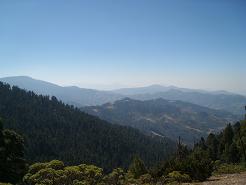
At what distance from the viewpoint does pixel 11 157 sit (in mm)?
33469

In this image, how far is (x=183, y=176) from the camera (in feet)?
99.0

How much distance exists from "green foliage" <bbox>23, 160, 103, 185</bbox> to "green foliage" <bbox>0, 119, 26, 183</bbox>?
1122 cm

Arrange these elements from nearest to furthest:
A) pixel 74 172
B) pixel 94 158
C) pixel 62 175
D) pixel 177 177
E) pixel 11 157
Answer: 1. pixel 62 175
2. pixel 74 172
3. pixel 177 177
4. pixel 11 157
5. pixel 94 158

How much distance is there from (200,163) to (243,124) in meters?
37.2

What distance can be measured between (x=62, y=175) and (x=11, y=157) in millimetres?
15043

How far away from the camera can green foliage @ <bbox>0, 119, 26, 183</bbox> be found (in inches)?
1251

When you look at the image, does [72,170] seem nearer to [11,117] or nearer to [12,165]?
[12,165]

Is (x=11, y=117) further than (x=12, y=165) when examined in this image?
Yes

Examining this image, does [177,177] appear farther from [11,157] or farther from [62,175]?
[11,157]

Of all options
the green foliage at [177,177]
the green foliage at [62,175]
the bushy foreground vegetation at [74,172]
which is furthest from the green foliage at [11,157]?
the green foliage at [177,177]

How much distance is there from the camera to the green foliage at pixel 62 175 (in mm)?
20061

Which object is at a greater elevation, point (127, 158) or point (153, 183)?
point (153, 183)

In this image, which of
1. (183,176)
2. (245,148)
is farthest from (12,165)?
(245,148)

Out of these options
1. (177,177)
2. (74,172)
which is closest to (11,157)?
(74,172)
